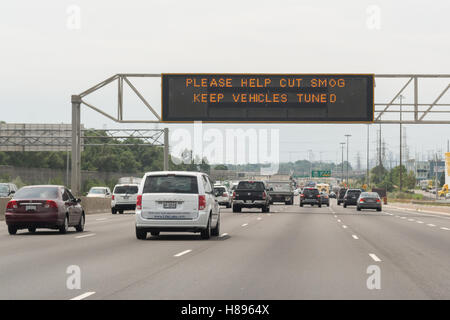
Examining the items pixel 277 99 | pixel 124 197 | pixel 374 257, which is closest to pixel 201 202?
pixel 374 257

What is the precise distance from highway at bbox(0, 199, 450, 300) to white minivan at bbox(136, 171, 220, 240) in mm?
536

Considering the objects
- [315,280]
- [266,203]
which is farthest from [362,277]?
[266,203]

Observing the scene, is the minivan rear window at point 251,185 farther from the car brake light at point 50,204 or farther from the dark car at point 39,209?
the car brake light at point 50,204

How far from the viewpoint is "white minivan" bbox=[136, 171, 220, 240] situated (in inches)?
871

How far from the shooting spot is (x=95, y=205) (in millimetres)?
49875

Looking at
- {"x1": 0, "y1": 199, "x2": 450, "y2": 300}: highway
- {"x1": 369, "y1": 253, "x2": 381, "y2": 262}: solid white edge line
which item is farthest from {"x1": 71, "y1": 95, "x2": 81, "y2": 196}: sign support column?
{"x1": 369, "y1": 253, "x2": 381, "y2": 262}: solid white edge line

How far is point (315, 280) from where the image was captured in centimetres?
1301

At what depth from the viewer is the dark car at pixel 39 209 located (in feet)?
82.5

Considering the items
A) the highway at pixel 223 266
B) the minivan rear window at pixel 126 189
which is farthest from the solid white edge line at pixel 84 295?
the minivan rear window at pixel 126 189

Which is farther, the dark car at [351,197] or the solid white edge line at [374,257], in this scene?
the dark car at [351,197]

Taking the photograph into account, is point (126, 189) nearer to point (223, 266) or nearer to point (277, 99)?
point (277, 99)

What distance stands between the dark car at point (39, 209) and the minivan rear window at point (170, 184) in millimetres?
4161

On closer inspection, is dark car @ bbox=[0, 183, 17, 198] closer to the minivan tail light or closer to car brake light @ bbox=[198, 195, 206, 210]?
the minivan tail light

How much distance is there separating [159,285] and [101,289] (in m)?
0.95
